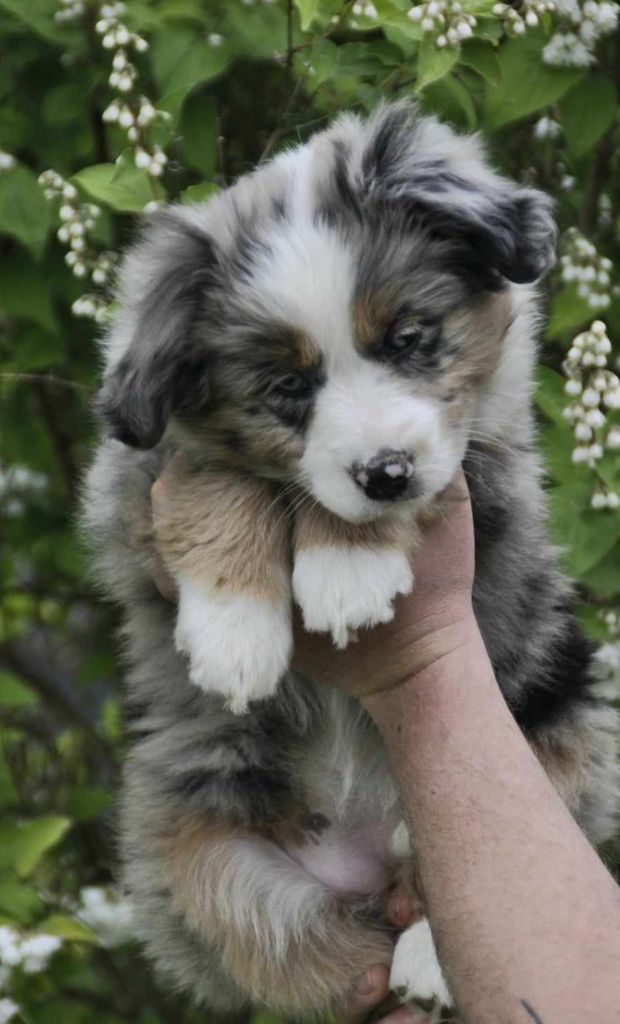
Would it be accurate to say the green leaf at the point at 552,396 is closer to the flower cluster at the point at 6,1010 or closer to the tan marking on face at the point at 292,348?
the tan marking on face at the point at 292,348

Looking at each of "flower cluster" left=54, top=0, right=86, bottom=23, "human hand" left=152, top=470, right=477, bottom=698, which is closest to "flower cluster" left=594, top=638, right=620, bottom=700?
"human hand" left=152, top=470, right=477, bottom=698

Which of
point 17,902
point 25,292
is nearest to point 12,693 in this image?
point 17,902

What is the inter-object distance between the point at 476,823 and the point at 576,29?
190 cm

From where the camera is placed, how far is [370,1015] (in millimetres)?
3133

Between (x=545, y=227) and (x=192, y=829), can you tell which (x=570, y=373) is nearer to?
(x=545, y=227)

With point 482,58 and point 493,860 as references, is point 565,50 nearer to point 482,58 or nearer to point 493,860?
point 482,58

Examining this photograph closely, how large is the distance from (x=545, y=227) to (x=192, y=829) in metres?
1.44

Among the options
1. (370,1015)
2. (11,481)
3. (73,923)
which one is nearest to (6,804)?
(73,923)

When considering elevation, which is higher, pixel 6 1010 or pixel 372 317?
pixel 372 317

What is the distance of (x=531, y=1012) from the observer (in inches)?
93.8

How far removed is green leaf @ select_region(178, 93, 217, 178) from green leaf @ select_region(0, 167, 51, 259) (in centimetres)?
42

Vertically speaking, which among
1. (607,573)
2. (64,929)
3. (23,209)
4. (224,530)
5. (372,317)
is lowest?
(64,929)

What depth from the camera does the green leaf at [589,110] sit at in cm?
361

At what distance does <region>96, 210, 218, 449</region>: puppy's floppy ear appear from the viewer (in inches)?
109
